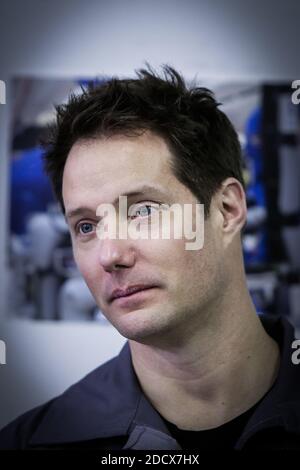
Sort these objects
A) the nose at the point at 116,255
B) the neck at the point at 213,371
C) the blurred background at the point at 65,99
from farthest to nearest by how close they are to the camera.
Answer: the blurred background at the point at 65,99 → the neck at the point at 213,371 → the nose at the point at 116,255

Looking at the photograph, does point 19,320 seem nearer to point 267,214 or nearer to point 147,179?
point 147,179

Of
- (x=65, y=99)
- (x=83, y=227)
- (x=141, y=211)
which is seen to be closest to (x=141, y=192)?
(x=141, y=211)

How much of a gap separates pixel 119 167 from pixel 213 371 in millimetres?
478

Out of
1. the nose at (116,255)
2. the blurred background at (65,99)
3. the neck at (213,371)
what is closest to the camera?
the nose at (116,255)

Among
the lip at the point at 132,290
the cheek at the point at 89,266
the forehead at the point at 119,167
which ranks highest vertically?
the forehead at the point at 119,167

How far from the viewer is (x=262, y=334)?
3.75ft

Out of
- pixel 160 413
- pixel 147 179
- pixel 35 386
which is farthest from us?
pixel 35 386

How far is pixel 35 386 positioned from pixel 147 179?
599mm

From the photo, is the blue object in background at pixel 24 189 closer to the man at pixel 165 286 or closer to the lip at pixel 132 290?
the man at pixel 165 286

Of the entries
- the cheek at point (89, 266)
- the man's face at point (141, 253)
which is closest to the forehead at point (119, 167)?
the man's face at point (141, 253)

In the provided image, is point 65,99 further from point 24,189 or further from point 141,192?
point 141,192

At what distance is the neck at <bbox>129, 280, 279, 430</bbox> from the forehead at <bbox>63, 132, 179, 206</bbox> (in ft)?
1.04

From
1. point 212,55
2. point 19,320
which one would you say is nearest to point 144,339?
point 19,320

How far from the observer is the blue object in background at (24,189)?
4.19ft
